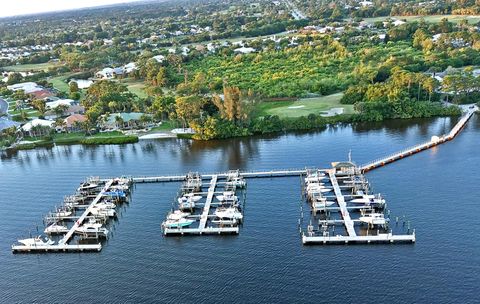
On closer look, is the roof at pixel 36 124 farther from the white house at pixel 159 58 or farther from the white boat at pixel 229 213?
the white house at pixel 159 58

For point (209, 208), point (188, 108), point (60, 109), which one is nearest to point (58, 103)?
point (60, 109)

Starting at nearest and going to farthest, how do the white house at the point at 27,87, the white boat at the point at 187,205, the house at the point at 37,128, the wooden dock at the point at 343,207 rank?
the wooden dock at the point at 343,207, the white boat at the point at 187,205, the house at the point at 37,128, the white house at the point at 27,87

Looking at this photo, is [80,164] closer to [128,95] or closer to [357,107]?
[128,95]

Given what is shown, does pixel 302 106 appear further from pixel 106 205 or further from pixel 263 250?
pixel 263 250

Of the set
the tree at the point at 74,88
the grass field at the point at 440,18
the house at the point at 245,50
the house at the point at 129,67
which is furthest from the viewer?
the grass field at the point at 440,18

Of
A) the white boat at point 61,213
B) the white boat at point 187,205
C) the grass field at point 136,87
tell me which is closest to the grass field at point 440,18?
the grass field at point 136,87

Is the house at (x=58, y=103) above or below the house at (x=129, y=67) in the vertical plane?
below
